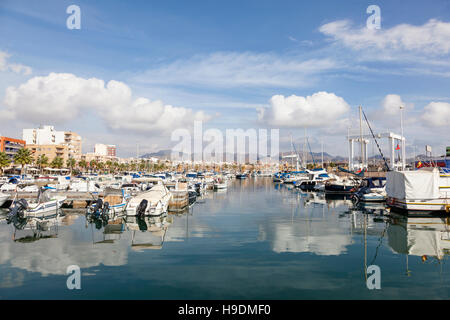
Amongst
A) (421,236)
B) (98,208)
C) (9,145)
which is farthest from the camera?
(9,145)

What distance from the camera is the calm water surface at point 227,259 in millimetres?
11789

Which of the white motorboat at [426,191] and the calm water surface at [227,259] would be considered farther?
the white motorboat at [426,191]

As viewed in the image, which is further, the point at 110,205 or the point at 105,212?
the point at 110,205

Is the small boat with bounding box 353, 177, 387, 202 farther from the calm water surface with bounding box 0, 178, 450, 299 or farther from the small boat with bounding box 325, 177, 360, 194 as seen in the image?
the calm water surface with bounding box 0, 178, 450, 299

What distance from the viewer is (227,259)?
15.9 metres

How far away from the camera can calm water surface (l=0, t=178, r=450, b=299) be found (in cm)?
1179

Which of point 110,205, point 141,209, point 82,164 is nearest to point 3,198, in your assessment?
point 110,205

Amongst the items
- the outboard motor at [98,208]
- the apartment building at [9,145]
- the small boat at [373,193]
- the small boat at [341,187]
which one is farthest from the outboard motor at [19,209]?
the apartment building at [9,145]

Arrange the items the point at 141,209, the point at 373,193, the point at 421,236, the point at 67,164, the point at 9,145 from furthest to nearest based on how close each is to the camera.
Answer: the point at 67,164 < the point at 9,145 < the point at 373,193 < the point at 141,209 < the point at 421,236

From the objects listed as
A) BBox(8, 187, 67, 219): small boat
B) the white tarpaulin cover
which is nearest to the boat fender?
BBox(8, 187, 67, 219): small boat

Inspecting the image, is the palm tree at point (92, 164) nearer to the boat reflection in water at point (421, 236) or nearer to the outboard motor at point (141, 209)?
the outboard motor at point (141, 209)

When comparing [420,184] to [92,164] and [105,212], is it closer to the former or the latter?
[105,212]
